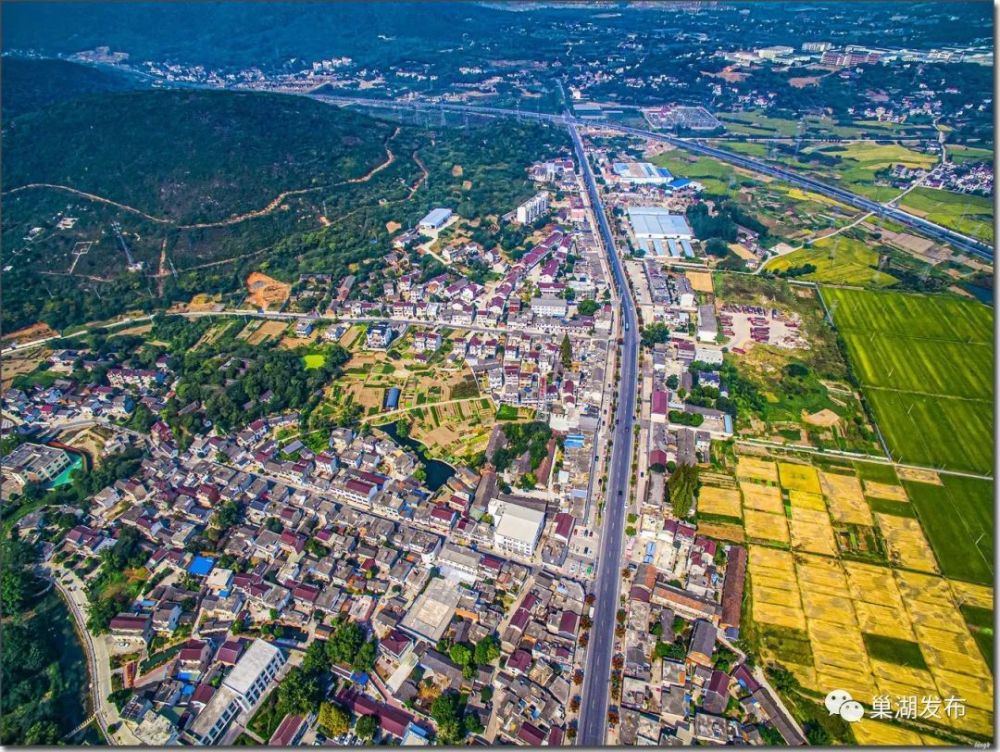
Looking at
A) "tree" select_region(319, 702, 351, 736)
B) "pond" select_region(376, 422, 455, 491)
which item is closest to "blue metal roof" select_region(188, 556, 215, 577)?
"tree" select_region(319, 702, 351, 736)

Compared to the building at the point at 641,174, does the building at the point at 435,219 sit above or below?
below

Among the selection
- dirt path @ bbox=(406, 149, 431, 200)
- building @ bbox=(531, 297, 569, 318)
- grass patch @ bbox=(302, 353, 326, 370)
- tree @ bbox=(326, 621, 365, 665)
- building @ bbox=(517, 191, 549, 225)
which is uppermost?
dirt path @ bbox=(406, 149, 431, 200)

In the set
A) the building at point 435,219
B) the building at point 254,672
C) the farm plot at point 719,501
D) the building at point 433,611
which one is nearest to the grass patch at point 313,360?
the building at point 433,611

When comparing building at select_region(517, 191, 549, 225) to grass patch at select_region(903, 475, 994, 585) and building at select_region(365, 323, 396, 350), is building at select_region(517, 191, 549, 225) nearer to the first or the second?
building at select_region(365, 323, 396, 350)

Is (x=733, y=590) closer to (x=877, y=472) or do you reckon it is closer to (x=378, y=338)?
(x=877, y=472)

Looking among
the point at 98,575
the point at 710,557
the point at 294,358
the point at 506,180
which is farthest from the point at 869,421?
the point at 506,180

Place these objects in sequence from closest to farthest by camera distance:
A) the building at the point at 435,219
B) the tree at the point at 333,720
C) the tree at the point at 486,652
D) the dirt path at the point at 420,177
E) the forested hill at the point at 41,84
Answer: the tree at the point at 333,720
the tree at the point at 486,652
the building at the point at 435,219
the dirt path at the point at 420,177
the forested hill at the point at 41,84

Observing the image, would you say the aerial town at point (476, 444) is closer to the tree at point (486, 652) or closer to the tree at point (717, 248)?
the tree at point (486, 652)
